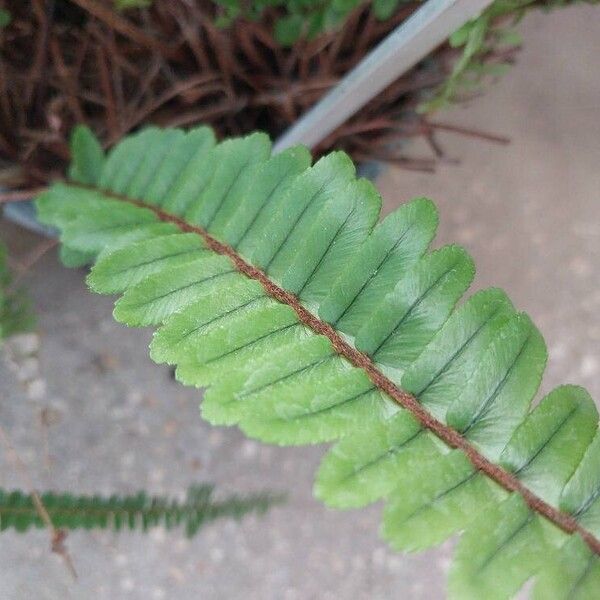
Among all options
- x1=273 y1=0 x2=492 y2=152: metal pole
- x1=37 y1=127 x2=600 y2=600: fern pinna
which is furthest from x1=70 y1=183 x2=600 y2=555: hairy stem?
x1=273 y1=0 x2=492 y2=152: metal pole

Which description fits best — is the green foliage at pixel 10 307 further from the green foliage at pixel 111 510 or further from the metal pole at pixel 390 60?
the metal pole at pixel 390 60

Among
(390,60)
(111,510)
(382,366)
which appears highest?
(390,60)

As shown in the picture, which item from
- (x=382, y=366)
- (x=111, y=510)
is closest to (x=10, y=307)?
(x=111, y=510)

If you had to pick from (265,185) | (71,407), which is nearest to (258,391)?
(265,185)

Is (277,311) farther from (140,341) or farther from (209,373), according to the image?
(140,341)

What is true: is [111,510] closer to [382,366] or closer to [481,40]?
[382,366]

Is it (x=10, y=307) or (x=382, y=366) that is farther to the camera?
(x=10, y=307)
